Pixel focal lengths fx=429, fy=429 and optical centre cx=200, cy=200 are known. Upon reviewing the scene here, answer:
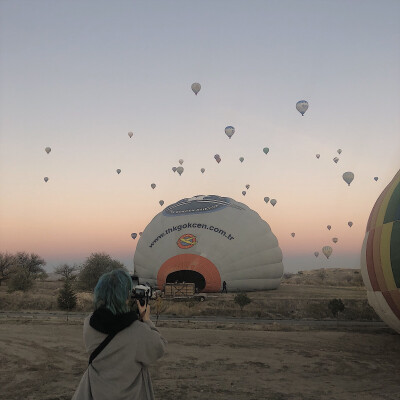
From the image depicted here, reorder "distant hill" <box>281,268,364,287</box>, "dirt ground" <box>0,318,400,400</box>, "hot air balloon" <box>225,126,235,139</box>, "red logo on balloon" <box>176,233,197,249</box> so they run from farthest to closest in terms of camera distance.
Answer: "distant hill" <box>281,268,364,287</box>, "hot air balloon" <box>225,126,235,139</box>, "red logo on balloon" <box>176,233,197,249</box>, "dirt ground" <box>0,318,400,400</box>

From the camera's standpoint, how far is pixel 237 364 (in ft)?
30.8

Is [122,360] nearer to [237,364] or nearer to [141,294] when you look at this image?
[141,294]

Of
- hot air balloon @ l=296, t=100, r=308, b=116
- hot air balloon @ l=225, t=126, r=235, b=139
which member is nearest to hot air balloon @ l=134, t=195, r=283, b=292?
hot air balloon @ l=225, t=126, r=235, b=139

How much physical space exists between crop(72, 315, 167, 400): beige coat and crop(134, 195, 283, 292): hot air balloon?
21.5 metres

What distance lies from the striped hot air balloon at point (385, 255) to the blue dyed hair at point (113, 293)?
8.26m

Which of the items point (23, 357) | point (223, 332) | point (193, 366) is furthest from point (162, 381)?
point (223, 332)

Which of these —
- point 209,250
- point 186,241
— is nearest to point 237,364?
point 209,250

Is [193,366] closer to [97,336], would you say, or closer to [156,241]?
[97,336]

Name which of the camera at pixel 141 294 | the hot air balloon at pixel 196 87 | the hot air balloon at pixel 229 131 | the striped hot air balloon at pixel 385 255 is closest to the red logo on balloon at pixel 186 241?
the hot air balloon at pixel 229 131

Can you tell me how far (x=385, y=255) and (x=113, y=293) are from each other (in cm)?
860

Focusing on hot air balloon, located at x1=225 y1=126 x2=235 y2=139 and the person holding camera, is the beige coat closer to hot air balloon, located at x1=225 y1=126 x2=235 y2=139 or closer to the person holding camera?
the person holding camera

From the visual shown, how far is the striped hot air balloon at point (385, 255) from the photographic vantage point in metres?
9.60

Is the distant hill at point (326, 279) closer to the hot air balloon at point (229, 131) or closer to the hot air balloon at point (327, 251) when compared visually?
the hot air balloon at point (327, 251)

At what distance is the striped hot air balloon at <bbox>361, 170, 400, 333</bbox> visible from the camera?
960cm
